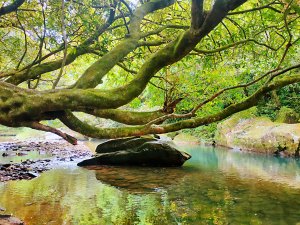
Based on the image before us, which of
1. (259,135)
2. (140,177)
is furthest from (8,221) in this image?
(259,135)

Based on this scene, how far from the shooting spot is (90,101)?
5590 millimetres

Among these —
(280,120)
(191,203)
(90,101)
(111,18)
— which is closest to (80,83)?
(90,101)

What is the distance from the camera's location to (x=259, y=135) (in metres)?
23.5

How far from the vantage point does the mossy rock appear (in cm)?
2517

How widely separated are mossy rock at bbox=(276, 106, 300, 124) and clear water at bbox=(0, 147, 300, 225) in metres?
12.1

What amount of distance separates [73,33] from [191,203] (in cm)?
571

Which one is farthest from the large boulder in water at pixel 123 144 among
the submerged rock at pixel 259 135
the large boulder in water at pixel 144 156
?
the submerged rock at pixel 259 135

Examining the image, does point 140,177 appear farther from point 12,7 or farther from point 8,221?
point 12,7

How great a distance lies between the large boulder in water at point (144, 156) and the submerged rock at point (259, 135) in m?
7.93

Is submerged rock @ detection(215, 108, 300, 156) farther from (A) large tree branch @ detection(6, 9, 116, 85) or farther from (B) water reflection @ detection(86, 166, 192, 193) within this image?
(A) large tree branch @ detection(6, 9, 116, 85)

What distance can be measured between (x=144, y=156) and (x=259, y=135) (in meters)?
11.3

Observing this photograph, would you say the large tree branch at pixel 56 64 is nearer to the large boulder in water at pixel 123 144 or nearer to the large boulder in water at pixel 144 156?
the large boulder in water at pixel 144 156

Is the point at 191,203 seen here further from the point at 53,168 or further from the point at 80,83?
the point at 53,168

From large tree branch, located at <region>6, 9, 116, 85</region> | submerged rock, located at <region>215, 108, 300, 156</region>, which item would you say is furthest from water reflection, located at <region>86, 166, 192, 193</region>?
submerged rock, located at <region>215, 108, 300, 156</region>
